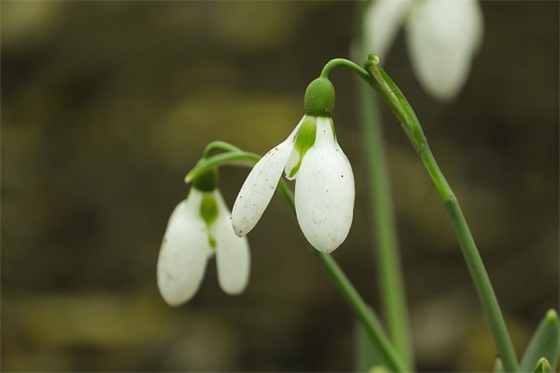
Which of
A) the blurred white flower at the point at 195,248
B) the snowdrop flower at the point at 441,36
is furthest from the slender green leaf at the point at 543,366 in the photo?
the snowdrop flower at the point at 441,36

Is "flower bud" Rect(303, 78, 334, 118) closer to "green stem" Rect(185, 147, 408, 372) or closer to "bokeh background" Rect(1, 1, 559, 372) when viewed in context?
"green stem" Rect(185, 147, 408, 372)

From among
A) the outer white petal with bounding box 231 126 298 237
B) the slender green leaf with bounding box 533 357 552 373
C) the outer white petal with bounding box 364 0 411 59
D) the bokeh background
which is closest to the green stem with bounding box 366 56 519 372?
the slender green leaf with bounding box 533 357 552 373

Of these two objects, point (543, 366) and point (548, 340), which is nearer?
point (543, 366)

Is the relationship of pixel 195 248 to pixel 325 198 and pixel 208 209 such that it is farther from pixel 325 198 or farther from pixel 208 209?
pixel 325 198

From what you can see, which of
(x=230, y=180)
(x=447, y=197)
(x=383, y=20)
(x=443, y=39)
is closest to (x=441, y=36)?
(x=443, y=39)

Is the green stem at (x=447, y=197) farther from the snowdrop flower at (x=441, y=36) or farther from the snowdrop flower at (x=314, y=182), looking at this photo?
the snowdrop flower at (x=441, y=36)

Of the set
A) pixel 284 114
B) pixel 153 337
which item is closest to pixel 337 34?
pixel 284 114
